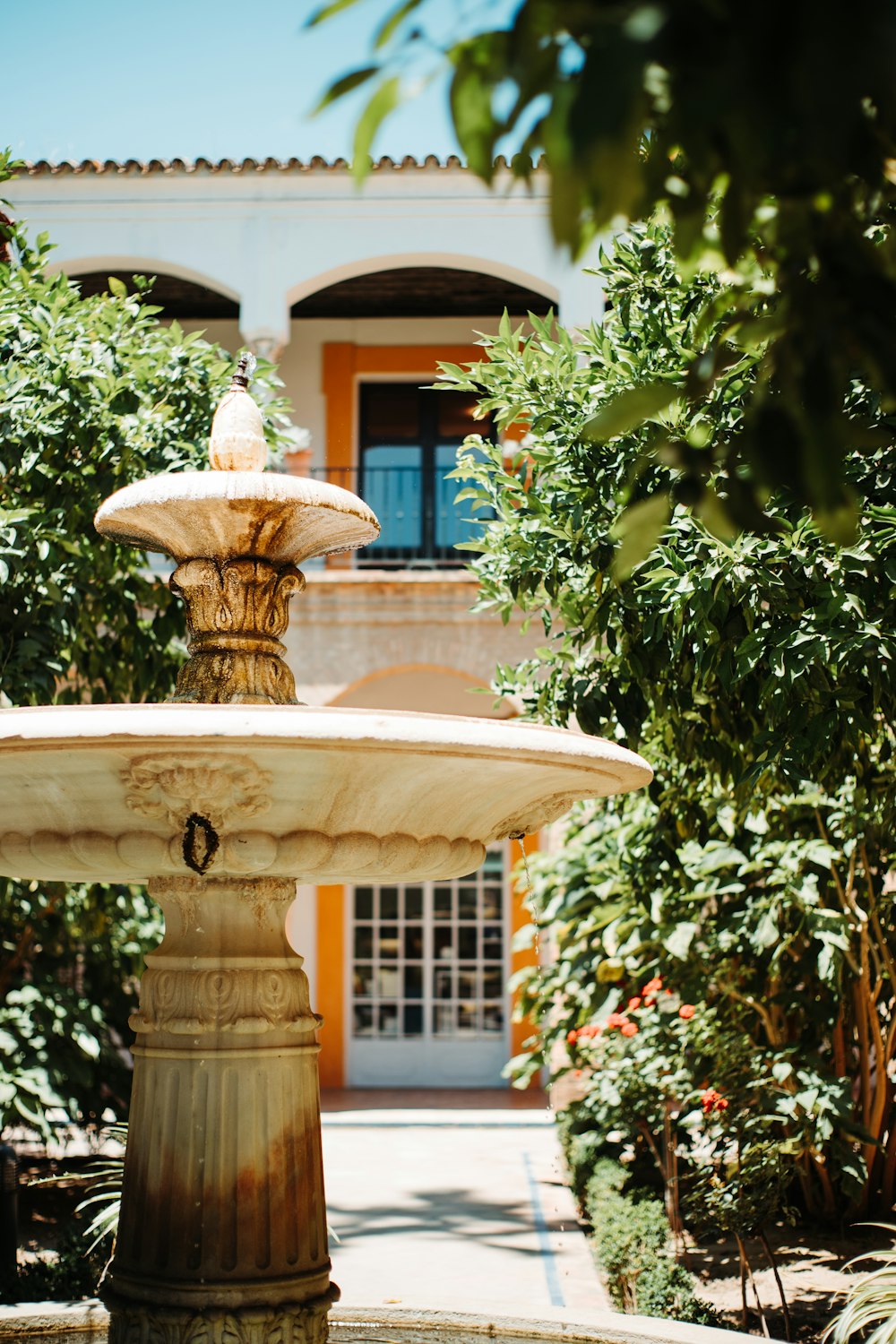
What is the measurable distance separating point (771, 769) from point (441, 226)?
8.55 metres

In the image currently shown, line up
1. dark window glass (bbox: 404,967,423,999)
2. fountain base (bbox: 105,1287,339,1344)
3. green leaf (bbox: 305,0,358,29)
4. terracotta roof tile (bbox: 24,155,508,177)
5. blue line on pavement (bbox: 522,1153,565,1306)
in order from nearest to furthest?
green leaf (bbox: 305,0,358,29)
fountain base (bbox: 105,1287,339,1344)
blue line on pavement (bbox: 522,1153,565,1306)
terracotta roof tile (bbox: 24,155,508,177)
dark window glass (bbox: 404,967,423,999)

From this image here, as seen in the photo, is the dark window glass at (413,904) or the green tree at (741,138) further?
the dark window glass at (413,904)

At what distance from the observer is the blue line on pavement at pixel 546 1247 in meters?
5.61

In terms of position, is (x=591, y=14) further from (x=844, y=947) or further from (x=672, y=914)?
(x=672, y=914)

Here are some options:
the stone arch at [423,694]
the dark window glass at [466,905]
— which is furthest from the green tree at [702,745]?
the dark window glass at [466,905]

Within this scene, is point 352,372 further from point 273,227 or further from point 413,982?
point 413,982

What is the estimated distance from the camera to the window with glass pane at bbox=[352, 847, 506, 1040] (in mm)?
13914

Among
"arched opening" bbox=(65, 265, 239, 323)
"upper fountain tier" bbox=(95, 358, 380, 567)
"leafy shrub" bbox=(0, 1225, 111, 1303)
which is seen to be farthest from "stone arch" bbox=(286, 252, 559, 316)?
"leafy shrub" bbox=(0, 1225, 111, 1303)

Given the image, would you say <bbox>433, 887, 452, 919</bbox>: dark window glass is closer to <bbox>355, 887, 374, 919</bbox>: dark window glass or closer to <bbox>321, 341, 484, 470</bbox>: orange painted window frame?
<bbox>355, 887, 374, 919</bbox>: dark window glass

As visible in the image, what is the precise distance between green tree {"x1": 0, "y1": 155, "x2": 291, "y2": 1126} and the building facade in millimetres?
3662

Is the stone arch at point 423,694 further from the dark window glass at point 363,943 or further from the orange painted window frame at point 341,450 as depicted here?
the dark window glass at point 363,943

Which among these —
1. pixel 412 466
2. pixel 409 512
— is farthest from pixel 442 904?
pixel 412 466

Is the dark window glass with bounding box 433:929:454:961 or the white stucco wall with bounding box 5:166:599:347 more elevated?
the white stucco wall with bounding box 5:166:599:347

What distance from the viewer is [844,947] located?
5.43 m
